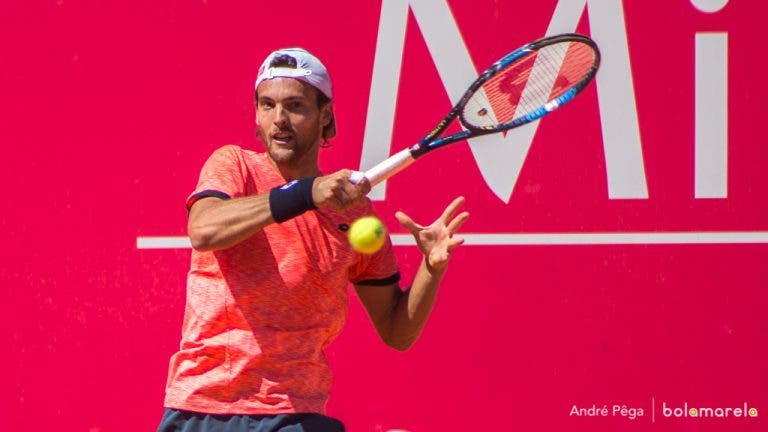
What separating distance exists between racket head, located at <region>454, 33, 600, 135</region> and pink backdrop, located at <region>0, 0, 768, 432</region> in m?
0.44

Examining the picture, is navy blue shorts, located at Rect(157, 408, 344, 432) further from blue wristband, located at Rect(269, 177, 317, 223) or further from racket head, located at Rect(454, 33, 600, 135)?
racket head, located at Rect(454, 33, 600, 135)

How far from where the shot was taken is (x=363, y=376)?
15.0 feet

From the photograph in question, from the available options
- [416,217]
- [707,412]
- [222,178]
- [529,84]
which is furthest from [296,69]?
[707,412]

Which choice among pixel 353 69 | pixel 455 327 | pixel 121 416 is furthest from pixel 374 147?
pixel 121 416

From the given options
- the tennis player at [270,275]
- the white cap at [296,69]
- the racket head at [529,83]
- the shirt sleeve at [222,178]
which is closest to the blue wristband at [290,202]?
the tennis player at [270,275]

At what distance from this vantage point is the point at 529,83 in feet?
13.4

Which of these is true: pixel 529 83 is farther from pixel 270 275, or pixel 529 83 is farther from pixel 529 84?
pixel 270 275

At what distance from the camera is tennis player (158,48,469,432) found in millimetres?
3332

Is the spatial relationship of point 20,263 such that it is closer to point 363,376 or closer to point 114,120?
point 114,120

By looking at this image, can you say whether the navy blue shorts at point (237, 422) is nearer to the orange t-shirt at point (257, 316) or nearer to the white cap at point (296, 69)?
the orange t-shirt at point (257, 316)

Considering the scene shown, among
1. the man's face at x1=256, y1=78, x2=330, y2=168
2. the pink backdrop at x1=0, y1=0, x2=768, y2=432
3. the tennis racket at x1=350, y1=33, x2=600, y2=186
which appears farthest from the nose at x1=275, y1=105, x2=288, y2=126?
the pink backdrop at x1=0, y1=0, x2=768, y2=432

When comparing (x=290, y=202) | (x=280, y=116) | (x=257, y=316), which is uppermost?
(x=280, y=116)

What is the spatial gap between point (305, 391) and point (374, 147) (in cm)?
128

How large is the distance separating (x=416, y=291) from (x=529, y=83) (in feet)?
2.56
